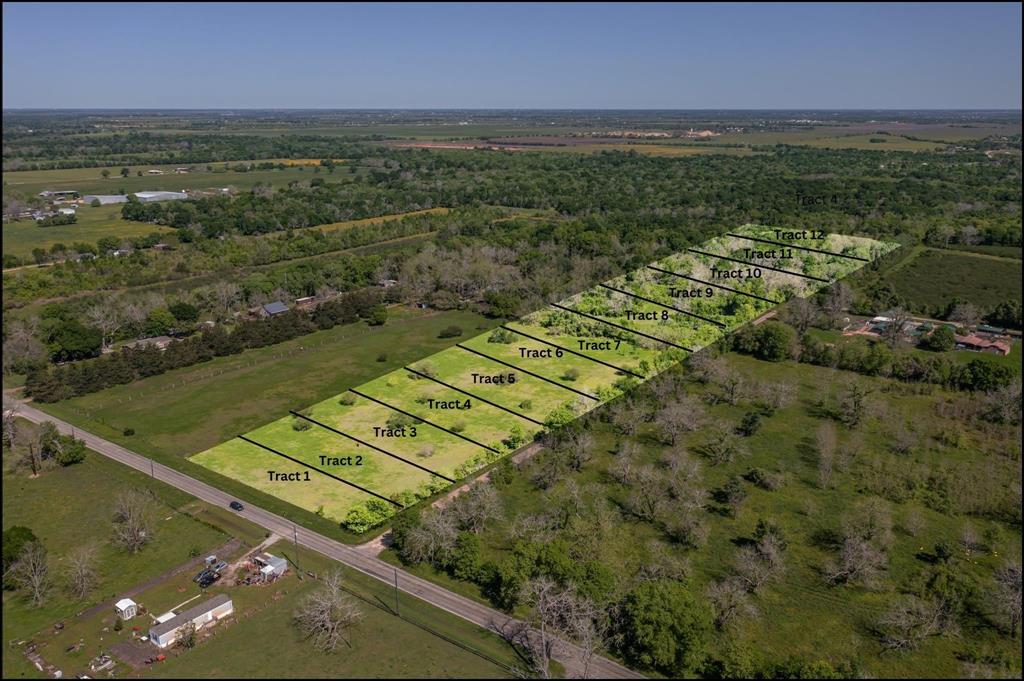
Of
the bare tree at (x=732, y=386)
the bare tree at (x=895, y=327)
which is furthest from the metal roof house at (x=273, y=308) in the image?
the bare tree at (x=895, y=327)

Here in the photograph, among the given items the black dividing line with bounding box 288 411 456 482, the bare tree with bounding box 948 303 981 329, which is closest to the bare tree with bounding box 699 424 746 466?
the black dividing line with bounding box 288 411 456 482

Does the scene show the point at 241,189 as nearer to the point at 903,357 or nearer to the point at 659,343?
the point at 659,343

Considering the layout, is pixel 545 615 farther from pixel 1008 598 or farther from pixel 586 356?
pixel 586 356

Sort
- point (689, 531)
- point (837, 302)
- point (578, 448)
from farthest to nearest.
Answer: point (837, 302), point (578, 448), point (689, 531)

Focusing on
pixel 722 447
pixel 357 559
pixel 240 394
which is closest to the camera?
pixel 357 559

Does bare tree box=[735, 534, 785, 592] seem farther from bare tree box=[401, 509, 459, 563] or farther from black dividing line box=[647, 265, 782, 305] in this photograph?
black dividing line box=[647, 265, 782, 305]

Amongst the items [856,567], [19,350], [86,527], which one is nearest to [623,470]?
[856,567]

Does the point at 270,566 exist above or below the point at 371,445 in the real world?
below
